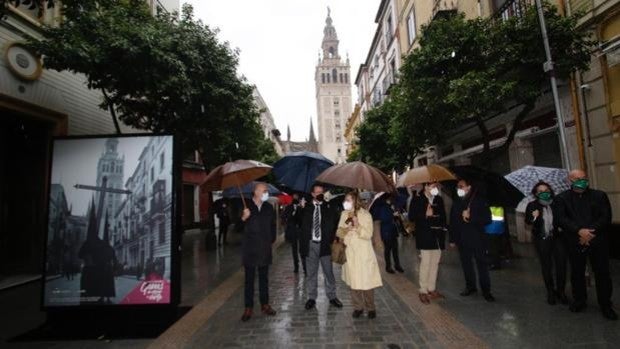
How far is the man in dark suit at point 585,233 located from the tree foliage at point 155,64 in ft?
Result: 18.8

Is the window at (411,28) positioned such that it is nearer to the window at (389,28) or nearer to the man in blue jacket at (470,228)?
the window at (389,28)

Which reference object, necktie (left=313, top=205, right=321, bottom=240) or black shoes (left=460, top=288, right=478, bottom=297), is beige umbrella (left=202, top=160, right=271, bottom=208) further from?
black shoes (left=460, top=288, right=478, bottom=297)

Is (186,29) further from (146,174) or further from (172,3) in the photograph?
(172,3)

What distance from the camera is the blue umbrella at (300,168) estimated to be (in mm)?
6711

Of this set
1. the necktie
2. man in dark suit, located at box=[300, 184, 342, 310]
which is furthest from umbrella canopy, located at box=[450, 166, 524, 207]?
the necktie

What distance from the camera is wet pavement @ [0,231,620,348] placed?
4.42 meters

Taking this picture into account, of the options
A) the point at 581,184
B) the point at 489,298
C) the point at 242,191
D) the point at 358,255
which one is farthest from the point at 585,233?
the point at 242,191

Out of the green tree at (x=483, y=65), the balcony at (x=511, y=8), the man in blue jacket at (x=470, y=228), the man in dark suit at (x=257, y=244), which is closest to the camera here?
the man in dark suit at (x=257, y=244)

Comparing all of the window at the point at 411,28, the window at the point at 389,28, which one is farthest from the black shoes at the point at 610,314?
the window at the point at 389,28

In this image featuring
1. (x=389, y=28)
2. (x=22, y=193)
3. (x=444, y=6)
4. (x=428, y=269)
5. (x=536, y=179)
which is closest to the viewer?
(x=428, y=269)

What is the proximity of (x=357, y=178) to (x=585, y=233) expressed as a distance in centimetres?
301

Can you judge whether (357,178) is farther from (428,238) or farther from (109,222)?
(109,222)

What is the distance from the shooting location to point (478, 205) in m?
6.28

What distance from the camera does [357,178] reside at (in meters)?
5.19
